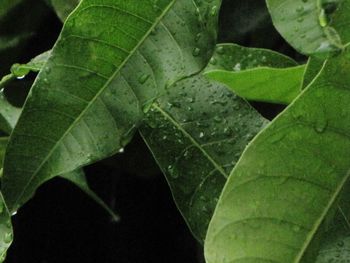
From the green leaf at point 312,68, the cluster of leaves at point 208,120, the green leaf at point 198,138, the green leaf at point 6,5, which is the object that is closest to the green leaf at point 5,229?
the cluster of leaves at point 208,120

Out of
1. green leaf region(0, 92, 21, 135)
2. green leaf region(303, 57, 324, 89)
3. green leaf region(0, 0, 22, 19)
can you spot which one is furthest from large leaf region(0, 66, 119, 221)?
green leaf region(303, 57, 324, 89)

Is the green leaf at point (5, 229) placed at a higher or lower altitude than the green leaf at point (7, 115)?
higher

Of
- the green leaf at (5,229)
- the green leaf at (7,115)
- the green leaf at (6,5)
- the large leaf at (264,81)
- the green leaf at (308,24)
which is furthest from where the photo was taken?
the green leaf at (6,5)

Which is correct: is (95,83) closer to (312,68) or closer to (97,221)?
(312,68)

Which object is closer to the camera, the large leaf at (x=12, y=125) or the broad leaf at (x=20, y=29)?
the large leaf at (x=12, y=125)

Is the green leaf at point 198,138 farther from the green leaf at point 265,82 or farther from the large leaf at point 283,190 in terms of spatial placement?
the large leaf at point 283,190

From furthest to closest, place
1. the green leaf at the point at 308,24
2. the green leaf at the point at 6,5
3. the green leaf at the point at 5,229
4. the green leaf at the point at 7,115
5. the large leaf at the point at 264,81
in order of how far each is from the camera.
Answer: the green leaf at the point at 6,5, the green leaf at the point at 7,115, the large leaf at the point at 264,81, the green leaf at the point at 5,229, the green leaf at the point at 308,24

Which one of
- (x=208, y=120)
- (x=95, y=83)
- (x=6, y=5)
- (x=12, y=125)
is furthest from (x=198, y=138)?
(x=6, y=5)

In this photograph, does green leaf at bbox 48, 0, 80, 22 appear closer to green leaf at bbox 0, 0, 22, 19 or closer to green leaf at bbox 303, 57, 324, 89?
green leaf at bbox 0, 0, 22, 19

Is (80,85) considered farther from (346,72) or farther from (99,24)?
(346,72)
